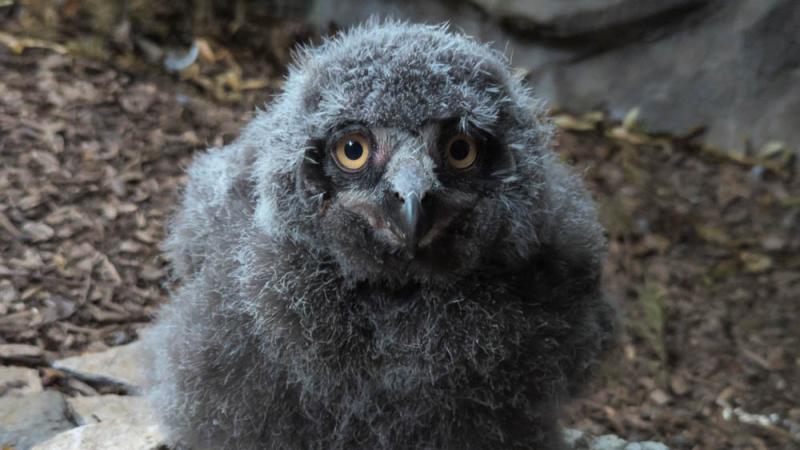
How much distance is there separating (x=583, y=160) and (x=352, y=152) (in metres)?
4.17

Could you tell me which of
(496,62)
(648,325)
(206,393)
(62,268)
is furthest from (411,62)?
(648,325)

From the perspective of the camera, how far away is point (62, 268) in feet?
14.0

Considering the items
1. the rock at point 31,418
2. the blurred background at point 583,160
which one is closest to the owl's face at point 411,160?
the blurred background at point 583,160

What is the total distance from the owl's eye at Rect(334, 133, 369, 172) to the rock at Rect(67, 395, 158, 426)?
1.50 meters

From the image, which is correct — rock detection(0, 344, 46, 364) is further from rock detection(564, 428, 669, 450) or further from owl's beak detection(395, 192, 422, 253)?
rock detection(564, 428, 669, 450)

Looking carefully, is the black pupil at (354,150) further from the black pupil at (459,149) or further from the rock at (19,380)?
the rock at (19,380)

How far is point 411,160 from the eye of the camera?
2467 millimetres

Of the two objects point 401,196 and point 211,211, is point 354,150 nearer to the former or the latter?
point 401,196

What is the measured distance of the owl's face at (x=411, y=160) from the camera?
253 cm

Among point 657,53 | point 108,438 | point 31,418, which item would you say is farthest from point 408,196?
point 657,53

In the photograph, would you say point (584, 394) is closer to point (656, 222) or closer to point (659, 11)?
point (656, 222)

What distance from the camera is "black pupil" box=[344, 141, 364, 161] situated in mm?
2594

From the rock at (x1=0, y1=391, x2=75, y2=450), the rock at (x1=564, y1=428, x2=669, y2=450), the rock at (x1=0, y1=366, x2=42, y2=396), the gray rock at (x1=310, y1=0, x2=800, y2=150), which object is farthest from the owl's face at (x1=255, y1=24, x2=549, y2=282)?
the gray rock at (x1=310, y1=0, x2=800, y2=150)

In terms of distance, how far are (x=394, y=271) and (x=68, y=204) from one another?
2.64 metres
